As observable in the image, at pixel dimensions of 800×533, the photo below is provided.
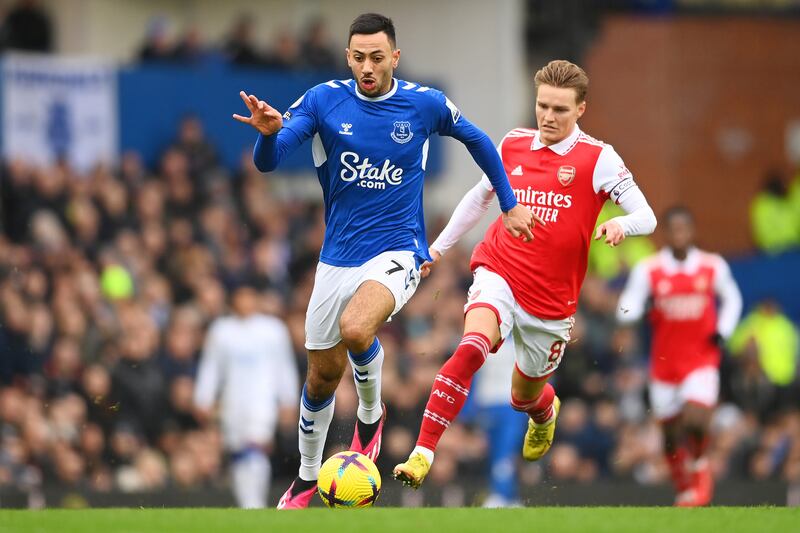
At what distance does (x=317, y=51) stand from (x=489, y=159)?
41.6 feet

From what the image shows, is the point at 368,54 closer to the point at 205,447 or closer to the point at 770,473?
the point at 205,447

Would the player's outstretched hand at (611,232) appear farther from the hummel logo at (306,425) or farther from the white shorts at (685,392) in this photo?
A: the white shorts at (685,392)

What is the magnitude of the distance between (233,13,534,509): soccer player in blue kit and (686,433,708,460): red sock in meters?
4.86

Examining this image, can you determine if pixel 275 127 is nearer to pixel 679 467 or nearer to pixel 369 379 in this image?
pixel 369 379

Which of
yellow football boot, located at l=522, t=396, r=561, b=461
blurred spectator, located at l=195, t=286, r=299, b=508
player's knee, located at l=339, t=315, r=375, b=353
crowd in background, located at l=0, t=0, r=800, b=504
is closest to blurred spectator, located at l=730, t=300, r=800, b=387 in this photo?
crowd in background, located at l=0, t=0, r=800, b=504

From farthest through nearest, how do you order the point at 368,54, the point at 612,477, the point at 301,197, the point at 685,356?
the point at 301,197 → the point at 612,477 → the point at 685,356 → the point at 368,54

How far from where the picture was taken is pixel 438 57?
25.7 metres

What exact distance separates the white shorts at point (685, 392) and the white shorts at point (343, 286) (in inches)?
198

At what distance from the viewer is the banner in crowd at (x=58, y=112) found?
19594 mm

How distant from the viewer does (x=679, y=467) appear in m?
15.0

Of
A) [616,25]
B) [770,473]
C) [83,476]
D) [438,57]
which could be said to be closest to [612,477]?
[770,473]

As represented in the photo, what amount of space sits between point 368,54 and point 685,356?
19.2ft

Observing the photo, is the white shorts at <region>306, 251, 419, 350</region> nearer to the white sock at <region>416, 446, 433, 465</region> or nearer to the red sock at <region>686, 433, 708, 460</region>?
the white sock at <region>416, 446, 433, 465</region>

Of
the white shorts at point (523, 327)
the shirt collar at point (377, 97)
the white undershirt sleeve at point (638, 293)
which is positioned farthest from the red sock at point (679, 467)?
the shirt collar at point (377, 97)
